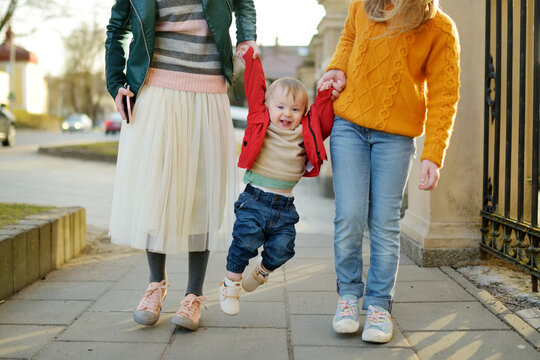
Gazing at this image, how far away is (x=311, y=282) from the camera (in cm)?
385

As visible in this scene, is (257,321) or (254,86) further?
(257,321)

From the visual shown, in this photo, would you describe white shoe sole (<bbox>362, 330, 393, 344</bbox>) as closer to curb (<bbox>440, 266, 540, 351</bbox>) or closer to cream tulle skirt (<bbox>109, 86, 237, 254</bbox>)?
curb (<bbox>440, 266, 540, 351</bbox>)

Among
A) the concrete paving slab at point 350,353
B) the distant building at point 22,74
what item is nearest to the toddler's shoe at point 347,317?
the concrete paving slab at point 350,353

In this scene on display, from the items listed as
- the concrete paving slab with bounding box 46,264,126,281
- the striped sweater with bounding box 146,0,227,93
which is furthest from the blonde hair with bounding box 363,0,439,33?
the concrete paving slab with bounding box 46,264,126,281

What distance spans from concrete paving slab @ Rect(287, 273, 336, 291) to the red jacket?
3.21 feet

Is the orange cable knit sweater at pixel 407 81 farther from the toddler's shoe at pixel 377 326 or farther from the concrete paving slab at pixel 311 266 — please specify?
the concrete paving slab at pixel 311 266

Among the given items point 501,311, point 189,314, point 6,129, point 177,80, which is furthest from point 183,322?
point 6,129

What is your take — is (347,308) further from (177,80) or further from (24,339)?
(24,339)

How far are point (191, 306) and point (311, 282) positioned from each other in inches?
43.6

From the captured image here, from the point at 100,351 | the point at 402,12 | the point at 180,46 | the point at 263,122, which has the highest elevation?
the point at 402,12

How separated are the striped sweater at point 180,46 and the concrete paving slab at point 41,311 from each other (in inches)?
51.3

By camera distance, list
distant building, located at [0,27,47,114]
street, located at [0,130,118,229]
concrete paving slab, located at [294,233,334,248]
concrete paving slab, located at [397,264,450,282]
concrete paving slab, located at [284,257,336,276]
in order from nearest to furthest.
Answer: concrete paving slab, located at [397,264,450,282] → concrete paving slab, located at [284,257,336,276] → concrete paving slab, located at [294,233,334,248] → street, located at [0,130,118,229] → distant building, located at [0,27,47,114]

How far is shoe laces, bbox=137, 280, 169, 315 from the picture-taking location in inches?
118

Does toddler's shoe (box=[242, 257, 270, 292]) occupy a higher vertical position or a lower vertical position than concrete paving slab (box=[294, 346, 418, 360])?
higher
